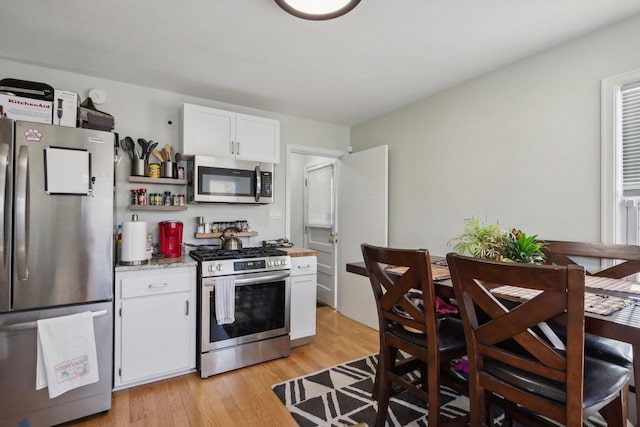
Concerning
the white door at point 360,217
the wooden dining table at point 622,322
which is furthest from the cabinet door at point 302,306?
the wooden dining table at point 622,322

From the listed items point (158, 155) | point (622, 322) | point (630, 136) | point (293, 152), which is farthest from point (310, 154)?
point (622, 322)

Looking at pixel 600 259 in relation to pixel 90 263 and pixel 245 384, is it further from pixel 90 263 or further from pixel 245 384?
pixel 90 263

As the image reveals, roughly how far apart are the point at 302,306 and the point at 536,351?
2.15 m

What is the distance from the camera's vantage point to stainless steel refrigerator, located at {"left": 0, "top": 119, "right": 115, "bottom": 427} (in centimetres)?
171

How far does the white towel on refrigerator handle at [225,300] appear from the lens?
92.9 inches

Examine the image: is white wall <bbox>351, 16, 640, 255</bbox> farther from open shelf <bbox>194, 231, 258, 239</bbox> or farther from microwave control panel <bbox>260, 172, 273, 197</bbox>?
open shelf <bbox>194, 231, 258, 239</bbox>

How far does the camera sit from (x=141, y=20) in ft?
6.08

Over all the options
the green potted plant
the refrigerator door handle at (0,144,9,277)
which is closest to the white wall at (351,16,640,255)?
the green potted plant

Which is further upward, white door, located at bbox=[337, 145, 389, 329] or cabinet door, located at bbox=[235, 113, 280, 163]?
cabinet door, located at bbox=[235, 113, 280, 163]

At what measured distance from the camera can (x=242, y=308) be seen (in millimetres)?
2547

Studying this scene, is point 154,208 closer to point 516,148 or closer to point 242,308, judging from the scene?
point 242,308

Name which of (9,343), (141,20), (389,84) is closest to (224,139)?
(141,20)

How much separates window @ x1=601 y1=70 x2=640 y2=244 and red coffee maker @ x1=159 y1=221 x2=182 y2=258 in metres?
3.12

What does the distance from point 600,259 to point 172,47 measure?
125 inches
